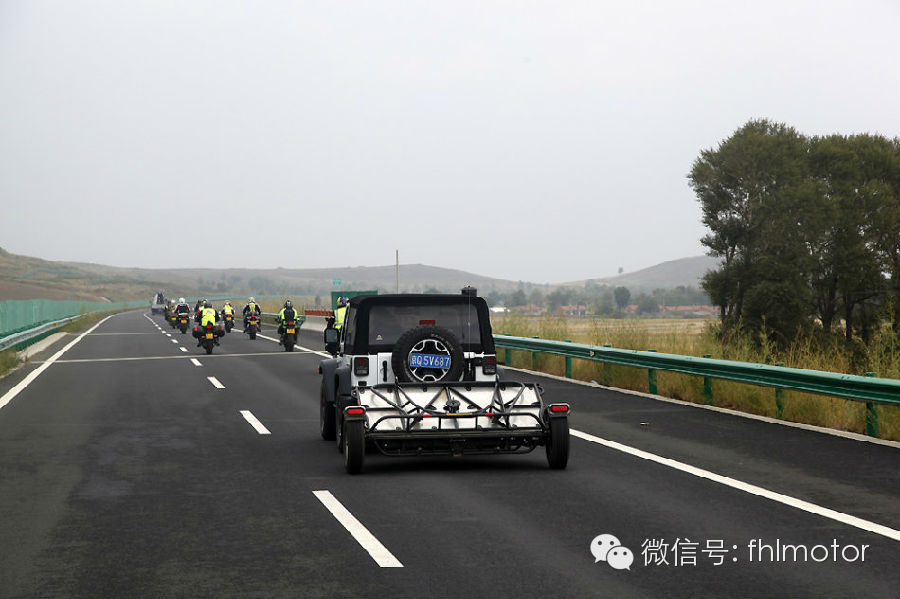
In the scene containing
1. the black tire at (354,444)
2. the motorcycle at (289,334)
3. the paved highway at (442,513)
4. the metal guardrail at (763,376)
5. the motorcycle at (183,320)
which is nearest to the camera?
the paved highway at (442,513)

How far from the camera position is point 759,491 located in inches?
325

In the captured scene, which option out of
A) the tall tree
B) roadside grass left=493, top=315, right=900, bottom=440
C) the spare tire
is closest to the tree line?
the tall tree

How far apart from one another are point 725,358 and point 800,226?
5453 centimetres

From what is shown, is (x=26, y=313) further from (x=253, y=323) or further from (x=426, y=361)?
(x=426, y=361)

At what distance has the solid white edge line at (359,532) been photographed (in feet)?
20.1

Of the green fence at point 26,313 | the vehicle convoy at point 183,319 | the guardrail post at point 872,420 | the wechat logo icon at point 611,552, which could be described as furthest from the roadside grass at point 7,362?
the vehicle convoy at point 183,319

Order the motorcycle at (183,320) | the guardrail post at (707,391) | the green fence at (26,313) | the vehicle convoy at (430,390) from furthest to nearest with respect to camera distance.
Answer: the motorcycle at (183,320) → the green fence at (26,313) → the guardrail post at (707,391) → the vehicle convoy at (430,390)

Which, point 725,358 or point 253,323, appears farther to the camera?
point 253,323

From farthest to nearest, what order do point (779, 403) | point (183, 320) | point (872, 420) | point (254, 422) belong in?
point (183, 320), point (254, 422), point (779, 403), point (872, 420)

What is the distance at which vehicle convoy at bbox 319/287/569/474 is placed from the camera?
363 inches

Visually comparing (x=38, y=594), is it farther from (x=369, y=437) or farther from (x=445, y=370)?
(x=445, y=370)

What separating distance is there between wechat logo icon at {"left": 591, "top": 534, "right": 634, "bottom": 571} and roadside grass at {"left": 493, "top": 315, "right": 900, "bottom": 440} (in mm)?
6085

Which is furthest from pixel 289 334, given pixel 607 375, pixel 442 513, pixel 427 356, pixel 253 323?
pixel 442 513

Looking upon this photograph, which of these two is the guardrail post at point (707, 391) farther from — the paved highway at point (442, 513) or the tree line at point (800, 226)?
the tree line at point (800, 226)
